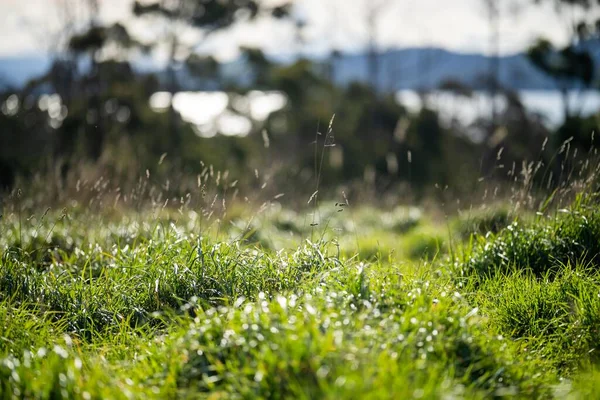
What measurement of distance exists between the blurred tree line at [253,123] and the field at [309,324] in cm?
919

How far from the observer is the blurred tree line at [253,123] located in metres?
18.0

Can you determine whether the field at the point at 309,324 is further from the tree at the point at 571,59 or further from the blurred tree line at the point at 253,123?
the tree at the point at 571,59

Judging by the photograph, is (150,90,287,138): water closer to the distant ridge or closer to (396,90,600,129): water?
the distant ridge

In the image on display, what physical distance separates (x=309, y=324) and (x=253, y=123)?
26.2 metres

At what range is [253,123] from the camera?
93.1ft

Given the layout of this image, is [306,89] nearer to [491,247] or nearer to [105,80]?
[105,80]

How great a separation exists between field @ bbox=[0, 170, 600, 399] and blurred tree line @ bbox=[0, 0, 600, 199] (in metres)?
9.19

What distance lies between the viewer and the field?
2.55 meters

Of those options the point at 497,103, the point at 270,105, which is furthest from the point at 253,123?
the point at 497,103

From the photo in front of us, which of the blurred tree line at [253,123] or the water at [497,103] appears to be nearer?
the blurred tree line at [253,123]

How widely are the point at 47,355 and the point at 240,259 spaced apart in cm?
140

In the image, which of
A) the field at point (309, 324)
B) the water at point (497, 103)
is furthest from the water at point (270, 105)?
the field at point (309, 324)

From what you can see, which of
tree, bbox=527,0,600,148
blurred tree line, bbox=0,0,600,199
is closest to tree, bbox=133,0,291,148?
blurred tree line, bbox=0,0,600,199

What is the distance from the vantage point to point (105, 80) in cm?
2270
